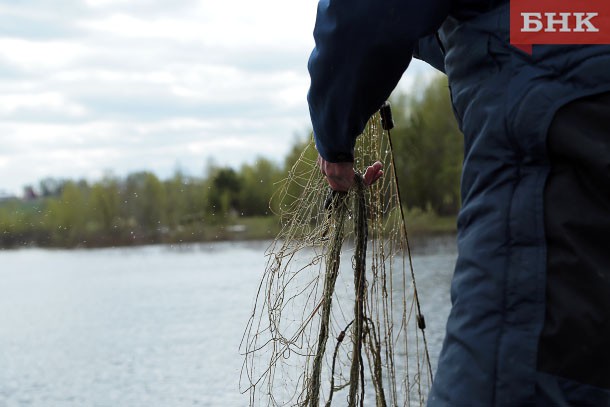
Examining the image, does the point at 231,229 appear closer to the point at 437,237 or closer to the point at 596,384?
the point at 437,237

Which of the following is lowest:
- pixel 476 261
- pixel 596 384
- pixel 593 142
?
pixel 596 384

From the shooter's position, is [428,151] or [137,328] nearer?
[137,328]

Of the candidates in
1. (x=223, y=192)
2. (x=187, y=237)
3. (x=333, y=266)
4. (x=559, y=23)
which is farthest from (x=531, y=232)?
(x=187, y=237)

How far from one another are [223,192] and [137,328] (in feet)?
43.8

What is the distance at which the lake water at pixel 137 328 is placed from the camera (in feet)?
36.7

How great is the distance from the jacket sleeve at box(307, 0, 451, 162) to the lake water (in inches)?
292

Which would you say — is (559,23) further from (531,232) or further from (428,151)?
(428,151)

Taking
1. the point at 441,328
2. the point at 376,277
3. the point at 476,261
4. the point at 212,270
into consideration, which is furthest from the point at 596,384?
the point at 212,270

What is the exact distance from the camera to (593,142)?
126 centimetres

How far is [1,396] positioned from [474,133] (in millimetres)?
11443

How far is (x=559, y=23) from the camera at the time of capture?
4.58 feet

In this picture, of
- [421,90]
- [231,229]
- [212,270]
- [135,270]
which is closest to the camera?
[212,270]

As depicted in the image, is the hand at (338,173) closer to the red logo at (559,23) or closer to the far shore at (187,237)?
the red logo at (559,23)

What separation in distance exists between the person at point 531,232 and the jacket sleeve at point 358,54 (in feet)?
0.40
